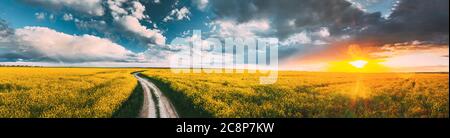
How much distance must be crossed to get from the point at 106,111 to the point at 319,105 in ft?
29.9

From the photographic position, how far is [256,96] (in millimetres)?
18922

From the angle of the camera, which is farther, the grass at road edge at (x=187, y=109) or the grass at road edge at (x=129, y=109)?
the grass at road edge at (x=187, y=109)

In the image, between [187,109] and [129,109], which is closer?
[129,109]

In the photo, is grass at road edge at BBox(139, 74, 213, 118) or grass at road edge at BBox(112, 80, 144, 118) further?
grass at road edge at BBox(139, 74, 213, 118)
